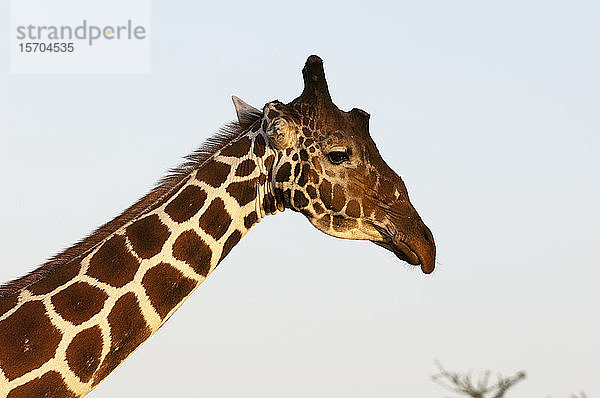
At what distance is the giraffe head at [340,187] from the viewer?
979 cm

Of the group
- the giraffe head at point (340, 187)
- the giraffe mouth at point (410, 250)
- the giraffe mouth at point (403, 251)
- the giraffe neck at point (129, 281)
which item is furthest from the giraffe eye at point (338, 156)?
the giraffe mouth at point (403, 251)

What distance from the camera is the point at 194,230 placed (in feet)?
31.4

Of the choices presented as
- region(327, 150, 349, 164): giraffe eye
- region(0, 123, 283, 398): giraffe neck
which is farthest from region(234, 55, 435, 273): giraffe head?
region(0, 123, 283, 398): giraffe neck

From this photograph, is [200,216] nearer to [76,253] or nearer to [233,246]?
[233,246]

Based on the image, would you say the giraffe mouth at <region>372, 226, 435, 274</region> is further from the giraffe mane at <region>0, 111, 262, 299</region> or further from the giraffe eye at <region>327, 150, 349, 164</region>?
the giraffe mane at <region>0, 111, 262, 299</region>

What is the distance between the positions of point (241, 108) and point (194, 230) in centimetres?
140

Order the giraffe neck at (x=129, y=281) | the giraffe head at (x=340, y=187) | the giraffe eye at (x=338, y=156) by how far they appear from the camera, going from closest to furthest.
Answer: the giraffe neck at (x=129, y=281) < the giraffe head at (x=340, y=187) < the giraffe eye at (x=338, y=156)

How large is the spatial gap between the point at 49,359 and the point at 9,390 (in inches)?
14.9

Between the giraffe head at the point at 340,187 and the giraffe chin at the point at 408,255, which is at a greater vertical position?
the giraffe head at the point at 340,187

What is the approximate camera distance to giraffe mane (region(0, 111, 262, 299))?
30.6 feet

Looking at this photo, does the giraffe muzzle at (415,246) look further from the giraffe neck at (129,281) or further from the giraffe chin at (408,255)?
the giraffe neck at (129,281)

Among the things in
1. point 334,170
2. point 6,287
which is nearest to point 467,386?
point 334,170

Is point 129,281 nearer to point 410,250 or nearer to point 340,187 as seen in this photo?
point 340,187

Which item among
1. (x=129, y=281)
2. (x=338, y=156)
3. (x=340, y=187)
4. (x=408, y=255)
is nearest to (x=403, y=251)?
(x=408, y=255)
